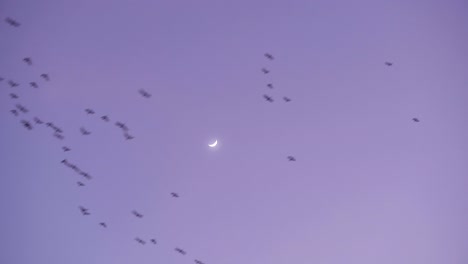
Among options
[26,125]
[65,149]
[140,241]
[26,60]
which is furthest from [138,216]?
[26,60]

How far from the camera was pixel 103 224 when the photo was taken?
1886cm

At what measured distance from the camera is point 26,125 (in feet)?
60.9

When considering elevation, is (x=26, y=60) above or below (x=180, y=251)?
above

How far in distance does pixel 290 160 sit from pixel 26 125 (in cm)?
888

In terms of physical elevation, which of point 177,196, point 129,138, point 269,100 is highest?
point 269,100

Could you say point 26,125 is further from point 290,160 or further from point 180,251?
point 290,160

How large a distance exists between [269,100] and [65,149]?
23.5ft

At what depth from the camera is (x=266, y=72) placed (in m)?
18.9

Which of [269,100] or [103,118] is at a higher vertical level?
[269,100]

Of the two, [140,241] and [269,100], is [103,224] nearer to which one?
[140,241]

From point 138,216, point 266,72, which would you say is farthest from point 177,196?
point 266,72

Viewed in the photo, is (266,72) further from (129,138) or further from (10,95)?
(10,95)

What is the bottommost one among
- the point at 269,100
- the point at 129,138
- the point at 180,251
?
the point at 180,251

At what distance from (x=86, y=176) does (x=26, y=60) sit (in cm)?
436
